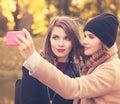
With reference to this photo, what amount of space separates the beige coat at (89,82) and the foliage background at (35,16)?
4.47m

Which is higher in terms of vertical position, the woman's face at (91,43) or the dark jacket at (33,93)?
the woman's face at (91,43)

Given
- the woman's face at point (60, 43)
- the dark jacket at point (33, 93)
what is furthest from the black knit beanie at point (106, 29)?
the dark jacket at point (33, 93)

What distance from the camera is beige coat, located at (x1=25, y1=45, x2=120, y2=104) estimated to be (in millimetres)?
1592

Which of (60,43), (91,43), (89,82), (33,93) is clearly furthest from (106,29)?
(33,93)

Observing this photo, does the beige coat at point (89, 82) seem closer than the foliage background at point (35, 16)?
Yes

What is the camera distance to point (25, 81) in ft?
7.23

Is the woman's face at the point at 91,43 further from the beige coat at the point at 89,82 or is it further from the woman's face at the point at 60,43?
the woman's face at the point at 60,43

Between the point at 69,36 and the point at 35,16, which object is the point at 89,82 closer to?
the point at 69,36

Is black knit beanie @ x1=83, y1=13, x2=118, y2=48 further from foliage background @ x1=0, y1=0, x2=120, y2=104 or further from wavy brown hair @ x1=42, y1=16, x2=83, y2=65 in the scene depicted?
foliage background @ x1=0, y1=0, x2=120, y2=104

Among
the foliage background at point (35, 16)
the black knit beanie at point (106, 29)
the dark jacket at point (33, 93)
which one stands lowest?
the foliage background at point (35, 16)

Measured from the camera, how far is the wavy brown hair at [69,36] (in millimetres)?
2248

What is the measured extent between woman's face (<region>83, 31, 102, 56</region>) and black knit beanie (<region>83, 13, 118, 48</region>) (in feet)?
0.06

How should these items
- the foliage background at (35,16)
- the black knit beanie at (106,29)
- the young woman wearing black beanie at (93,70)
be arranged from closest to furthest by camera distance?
the young woman wearing black beanie at (93,70) → the black knit beanie at (106,29) → the foliage background at (35,16)

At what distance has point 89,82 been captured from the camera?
171cm
